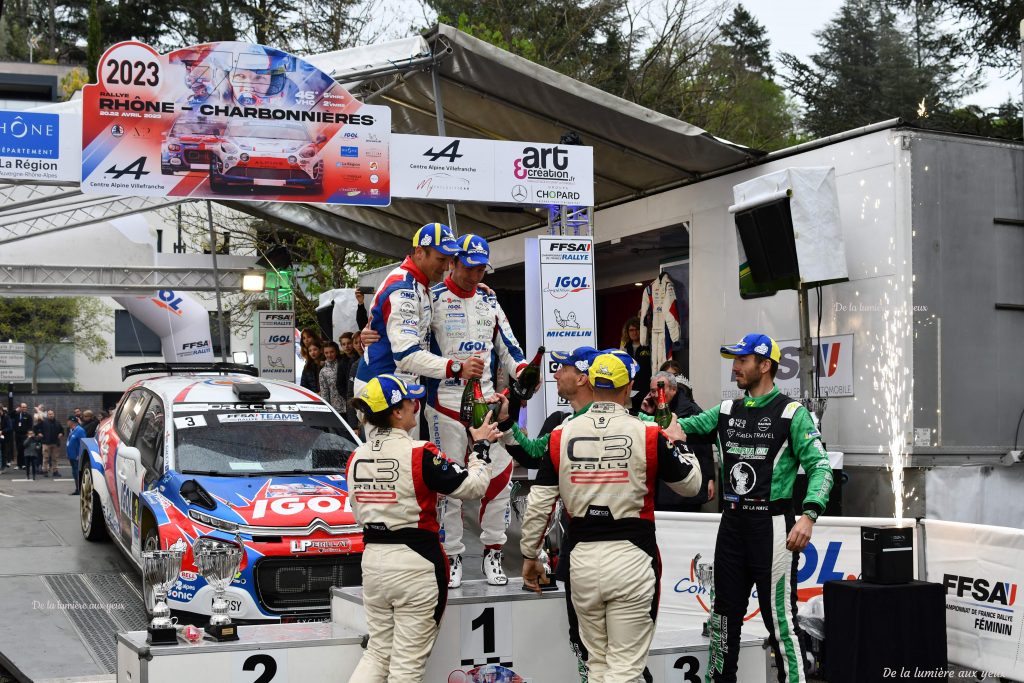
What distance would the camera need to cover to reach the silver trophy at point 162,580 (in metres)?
5.50

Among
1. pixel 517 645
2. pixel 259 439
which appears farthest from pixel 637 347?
pixel 517 645

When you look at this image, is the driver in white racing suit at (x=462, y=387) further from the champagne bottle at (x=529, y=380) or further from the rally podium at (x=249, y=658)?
the rally podium at (x=249, y=658)

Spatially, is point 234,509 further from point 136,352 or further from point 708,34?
point 136,352

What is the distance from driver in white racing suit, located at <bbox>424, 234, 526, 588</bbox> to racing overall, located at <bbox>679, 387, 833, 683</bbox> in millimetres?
1210

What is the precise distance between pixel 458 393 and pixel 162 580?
179 cm

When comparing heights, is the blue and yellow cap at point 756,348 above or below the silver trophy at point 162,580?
above

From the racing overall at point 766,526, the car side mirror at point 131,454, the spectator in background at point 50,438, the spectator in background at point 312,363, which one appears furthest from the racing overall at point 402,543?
the spectator in background at point 50,438

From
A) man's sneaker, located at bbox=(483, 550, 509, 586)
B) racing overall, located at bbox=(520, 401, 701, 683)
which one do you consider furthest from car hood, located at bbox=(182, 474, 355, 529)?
racing overall, located at bbox=(520, 401, 701, 683)

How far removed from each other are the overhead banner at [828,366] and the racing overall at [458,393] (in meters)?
5.41

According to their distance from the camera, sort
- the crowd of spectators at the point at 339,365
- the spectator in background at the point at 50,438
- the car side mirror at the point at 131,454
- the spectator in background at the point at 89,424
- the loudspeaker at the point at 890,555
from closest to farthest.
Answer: the loudspeaker at the point at 890,555 < the car side mirror at the point at 131,454 < the crowd of spectators at the point at 339,365 < the spectator in background at the point at 89,424 < the spectator in background at the point at 50,438

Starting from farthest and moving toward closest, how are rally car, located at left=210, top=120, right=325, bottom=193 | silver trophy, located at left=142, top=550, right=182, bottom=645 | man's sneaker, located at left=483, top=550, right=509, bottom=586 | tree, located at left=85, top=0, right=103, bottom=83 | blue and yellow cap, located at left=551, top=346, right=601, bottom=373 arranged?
1. tree, located at left=85, top=0, right=103, bottom=83
2. rally car, located at left=210, top=120, right=325, bottom=193
3. man's sneaker, located at left=483, top=550, right=509, bottom=586
4. blue and yellow cap, located at left=551, top=346, right=601, bottom=373
5. silver trophy, located at left=142, top=550, right=182, bottom=645

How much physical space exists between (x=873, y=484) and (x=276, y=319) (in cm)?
1219

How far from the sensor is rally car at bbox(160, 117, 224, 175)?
35.1 feet

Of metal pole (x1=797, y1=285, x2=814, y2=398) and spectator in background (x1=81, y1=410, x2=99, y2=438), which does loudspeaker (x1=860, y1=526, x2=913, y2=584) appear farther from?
spectator in background (x1=81, y1=410, x2=99, y2=438)
